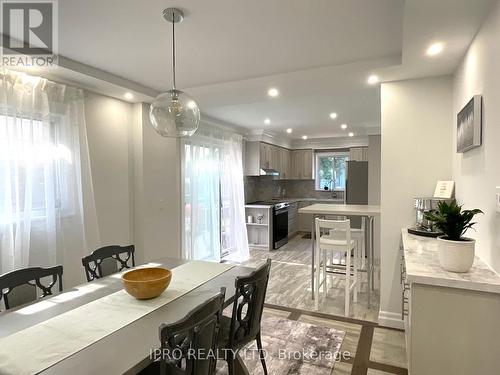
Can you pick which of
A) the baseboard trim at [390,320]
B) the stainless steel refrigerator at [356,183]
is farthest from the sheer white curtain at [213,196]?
the baseboard trim at [390,320]

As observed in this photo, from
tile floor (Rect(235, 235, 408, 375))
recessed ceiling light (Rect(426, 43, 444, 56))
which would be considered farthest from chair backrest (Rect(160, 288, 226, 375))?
recessed ceiling light (Rect(426, 43, 444, 56))

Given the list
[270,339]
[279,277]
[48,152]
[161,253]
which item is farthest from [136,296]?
[279,277]

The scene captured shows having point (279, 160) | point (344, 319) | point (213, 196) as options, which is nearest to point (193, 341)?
point (344, 319)

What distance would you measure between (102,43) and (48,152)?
1.14m

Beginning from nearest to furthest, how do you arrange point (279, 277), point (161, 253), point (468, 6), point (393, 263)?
1. point (468, 6)
2. point (393, 263)
3. point (161, 253)
4. point (279, 277)

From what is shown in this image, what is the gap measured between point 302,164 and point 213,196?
11.5 feet

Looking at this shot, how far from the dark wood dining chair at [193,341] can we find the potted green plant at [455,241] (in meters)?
1.23

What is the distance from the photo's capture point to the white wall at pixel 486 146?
1553 millimetres

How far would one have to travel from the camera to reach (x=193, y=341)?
120cm

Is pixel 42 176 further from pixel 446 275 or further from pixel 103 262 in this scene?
pixel 446 275

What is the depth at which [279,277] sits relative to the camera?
429 cm

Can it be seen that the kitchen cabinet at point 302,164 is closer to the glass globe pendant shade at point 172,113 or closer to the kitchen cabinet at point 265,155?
the kitchen cabinet at point 265,155

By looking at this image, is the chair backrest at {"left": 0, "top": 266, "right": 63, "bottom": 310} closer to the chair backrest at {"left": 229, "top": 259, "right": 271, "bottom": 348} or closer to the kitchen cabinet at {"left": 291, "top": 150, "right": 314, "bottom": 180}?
the chair backrest at {"left": 229, "top": 259, "right": 271, "bottom": 348}

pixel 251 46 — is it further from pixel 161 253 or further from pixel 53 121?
pixel 161 253
